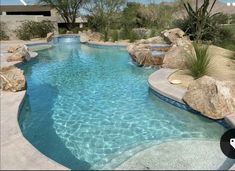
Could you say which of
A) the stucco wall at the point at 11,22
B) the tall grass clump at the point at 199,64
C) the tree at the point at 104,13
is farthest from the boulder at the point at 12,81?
the tree at the point at 104,13

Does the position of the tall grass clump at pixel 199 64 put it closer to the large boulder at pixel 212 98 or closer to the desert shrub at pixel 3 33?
the large boulder at pixel 212 98

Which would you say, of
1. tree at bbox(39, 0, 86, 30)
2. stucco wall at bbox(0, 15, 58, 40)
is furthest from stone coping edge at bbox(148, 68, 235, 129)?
tree at bbox(39, 0, 86, 30)

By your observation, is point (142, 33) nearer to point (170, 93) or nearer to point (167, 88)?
point (167, 88)

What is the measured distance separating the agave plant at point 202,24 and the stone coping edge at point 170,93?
746 centimetres

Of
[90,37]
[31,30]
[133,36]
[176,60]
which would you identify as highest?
[176,60]

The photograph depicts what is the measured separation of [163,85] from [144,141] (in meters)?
3.14

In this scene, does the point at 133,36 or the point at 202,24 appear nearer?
the point at 202,24

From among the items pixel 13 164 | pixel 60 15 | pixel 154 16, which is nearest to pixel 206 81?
pixel 13 164

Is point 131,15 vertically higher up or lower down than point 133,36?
higher up

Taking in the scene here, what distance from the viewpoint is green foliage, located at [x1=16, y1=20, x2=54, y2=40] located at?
1032 inches

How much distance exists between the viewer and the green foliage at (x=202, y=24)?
16438mm

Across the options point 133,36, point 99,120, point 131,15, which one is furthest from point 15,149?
point 131,15

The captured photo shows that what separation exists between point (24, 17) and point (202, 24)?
56.7 feet

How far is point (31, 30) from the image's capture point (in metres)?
26.6
